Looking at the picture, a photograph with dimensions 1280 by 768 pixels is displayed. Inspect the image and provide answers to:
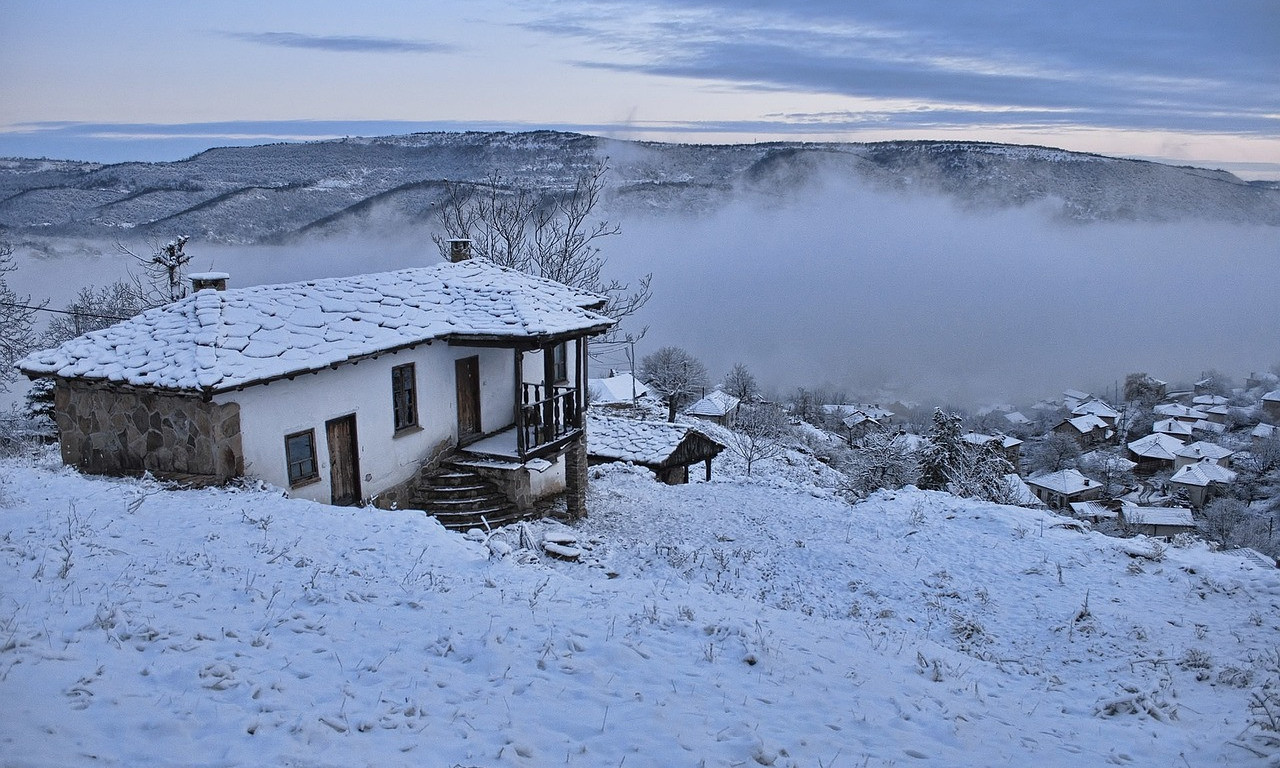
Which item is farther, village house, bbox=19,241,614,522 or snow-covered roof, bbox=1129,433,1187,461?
snow-covered roof, bbox=1129,433,1187,461

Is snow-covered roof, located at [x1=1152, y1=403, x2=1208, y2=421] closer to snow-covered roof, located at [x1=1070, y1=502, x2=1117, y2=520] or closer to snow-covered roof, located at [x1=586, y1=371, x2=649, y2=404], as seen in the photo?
snow-covered roof, located at [x1=1070, y1=502, x2=1117, y2=520]

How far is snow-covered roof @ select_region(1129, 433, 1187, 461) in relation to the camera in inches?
2810

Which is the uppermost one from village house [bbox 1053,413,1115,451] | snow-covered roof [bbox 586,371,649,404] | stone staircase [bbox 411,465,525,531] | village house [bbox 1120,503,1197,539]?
stone staircase [bbox 411,465,525,531]

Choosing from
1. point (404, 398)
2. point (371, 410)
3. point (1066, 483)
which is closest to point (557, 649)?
point (371, 410)

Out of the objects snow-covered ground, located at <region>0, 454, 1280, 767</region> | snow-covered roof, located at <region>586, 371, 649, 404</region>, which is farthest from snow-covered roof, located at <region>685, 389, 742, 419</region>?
snow-covered ground, located at <region>0, 454, 1280, 767</region>

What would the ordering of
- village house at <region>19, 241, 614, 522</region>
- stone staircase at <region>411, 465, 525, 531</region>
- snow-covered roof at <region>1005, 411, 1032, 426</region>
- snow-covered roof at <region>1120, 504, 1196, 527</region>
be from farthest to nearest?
snow-covered roof at <region>1005, 411, 1032, 426</region>
snow-covered roof at <region>1120, 504, 1196, 527</region>
stone staircase at <region>411, 465, 525, 531</region>
village house at <region>19, 241, 614, 522</region>

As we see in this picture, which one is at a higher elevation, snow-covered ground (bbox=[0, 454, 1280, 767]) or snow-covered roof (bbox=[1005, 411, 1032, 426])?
snow-covered ground (bbox=[0, 454, 1280, 767])

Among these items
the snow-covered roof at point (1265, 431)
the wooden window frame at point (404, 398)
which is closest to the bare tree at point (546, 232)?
the wooden window frame at point (404, 398)

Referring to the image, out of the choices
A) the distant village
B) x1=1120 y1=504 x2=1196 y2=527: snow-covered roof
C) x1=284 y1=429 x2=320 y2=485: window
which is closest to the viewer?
x1=284 y1=429 x2=320 y2=485: window

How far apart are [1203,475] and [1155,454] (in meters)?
8.98

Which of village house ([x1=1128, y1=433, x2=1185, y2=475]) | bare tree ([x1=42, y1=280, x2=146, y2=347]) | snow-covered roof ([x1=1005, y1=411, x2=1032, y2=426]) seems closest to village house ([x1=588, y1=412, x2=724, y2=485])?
bare tree ([x1=42, y1=280, x2=146, y2=347])

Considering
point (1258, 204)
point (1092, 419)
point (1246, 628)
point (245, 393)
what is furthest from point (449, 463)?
point (1258, 204)

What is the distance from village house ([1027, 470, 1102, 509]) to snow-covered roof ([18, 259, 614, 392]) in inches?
2185

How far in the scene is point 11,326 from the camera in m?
30.5
